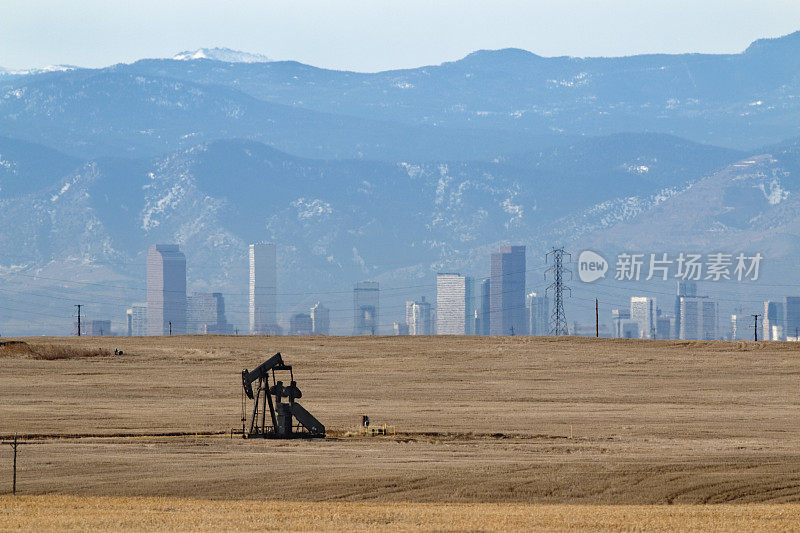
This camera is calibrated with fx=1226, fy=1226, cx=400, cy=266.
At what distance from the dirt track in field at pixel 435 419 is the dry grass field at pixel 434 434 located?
0.52 feet

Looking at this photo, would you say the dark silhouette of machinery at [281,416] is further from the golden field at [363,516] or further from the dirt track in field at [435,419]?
the golden field at [363,516]

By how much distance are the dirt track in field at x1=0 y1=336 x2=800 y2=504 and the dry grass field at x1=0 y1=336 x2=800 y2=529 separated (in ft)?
0.52

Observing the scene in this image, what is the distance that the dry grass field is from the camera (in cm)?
3994

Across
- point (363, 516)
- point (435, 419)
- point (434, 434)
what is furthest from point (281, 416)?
point (363, 516)

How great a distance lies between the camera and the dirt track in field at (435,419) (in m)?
45.1

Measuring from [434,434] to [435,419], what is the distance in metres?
8.04

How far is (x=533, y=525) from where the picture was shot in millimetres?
33688

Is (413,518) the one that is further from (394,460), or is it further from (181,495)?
(394,460)

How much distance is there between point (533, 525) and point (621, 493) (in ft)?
37.4

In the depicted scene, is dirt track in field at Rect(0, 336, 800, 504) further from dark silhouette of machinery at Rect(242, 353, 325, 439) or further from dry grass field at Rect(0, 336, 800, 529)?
dark silhouette of machinery at Rect(242, 353, 325, 439)

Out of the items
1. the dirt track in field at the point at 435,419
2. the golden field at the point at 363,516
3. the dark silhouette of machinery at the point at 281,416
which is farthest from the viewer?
the dark silhouette of machinery at the point at 281,416

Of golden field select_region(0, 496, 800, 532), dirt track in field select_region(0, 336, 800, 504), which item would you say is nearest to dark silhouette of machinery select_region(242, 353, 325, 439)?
dirt track in field select_region(0, 336, 800, 504)

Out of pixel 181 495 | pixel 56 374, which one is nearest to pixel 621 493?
pixel 181 495

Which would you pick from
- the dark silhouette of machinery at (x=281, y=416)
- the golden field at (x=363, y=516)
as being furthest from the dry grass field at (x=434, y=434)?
the dark silhouette of machinery at (x=281, y=416)
